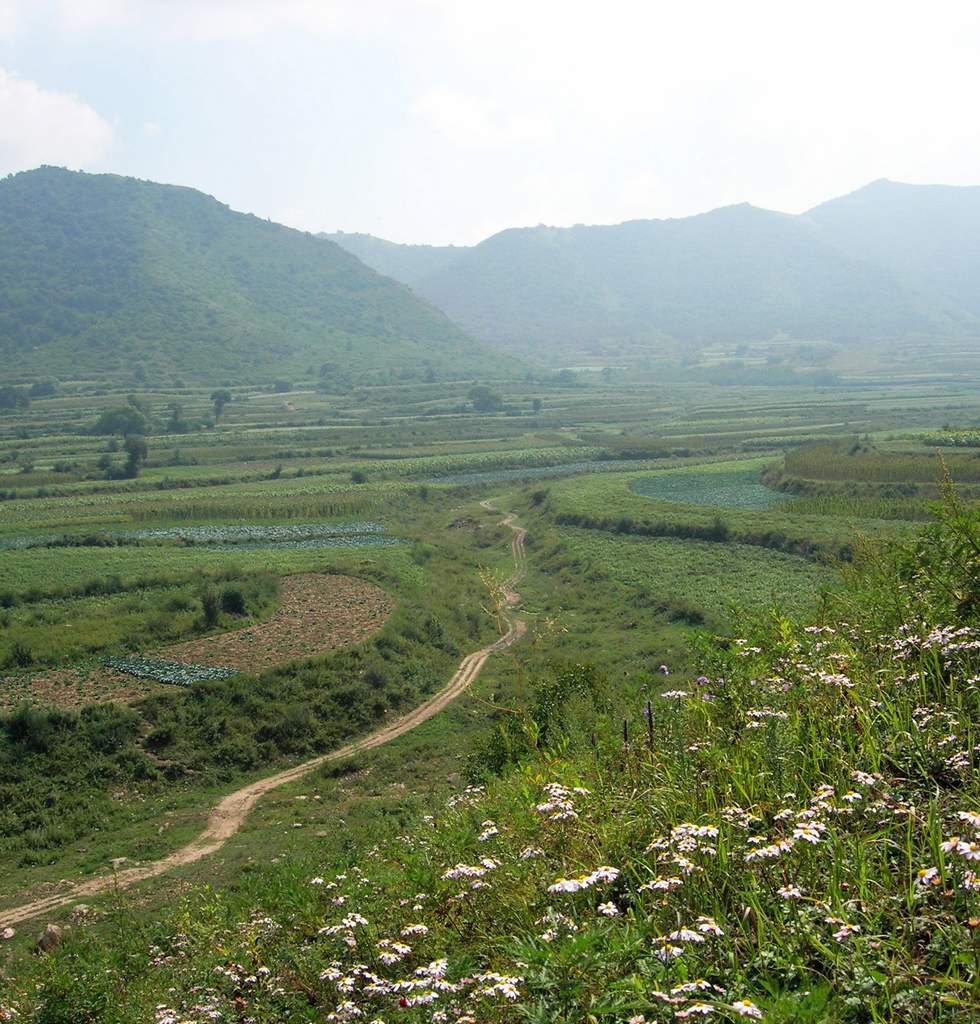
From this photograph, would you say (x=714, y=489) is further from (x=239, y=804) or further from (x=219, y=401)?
(x=219, y=401)

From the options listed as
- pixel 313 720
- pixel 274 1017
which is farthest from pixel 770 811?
pixel 313 720

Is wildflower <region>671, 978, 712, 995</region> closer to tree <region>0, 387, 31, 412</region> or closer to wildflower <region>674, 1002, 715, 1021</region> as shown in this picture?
wildflower <region>674, 1002, 715, 1021</region>

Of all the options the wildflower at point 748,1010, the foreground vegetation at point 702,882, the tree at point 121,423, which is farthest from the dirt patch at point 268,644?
the tree at point 121,423

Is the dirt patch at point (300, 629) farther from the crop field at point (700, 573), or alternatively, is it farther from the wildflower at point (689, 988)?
the wildflower at point (689, 988)

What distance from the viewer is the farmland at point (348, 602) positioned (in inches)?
720

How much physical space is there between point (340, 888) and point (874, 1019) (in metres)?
5.41

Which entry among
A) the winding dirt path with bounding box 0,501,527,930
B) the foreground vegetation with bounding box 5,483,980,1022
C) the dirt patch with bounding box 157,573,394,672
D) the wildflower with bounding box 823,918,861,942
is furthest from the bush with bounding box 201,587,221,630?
the wildflower with bounding box 823,918,861,942

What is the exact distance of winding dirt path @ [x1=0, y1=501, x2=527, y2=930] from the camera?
16.1 meters

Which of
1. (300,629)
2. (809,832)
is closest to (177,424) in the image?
(300,629)

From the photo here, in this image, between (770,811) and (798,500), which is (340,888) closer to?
(770,811)

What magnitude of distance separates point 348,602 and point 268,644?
20.8ft

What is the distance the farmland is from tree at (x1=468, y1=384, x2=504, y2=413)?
33.4 meters

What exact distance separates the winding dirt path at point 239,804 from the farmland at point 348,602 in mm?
415

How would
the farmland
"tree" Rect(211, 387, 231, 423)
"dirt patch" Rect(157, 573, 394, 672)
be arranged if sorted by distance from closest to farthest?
1. the farmland
2. "dirt patch" Rect(157, 573, 394, 672)
3. "tree" Rect(211, 387, 231, 423)
